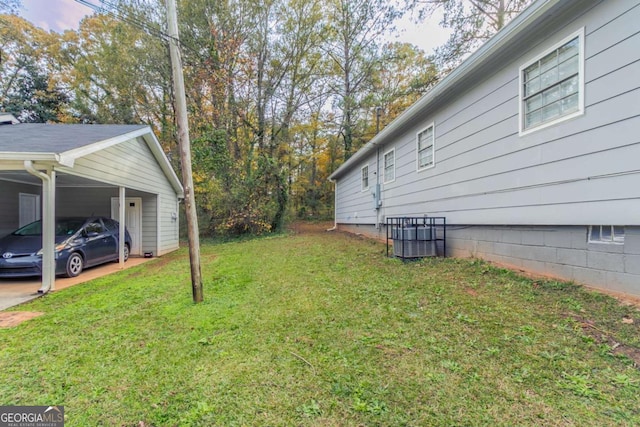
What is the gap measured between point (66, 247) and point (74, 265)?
1.48 ft

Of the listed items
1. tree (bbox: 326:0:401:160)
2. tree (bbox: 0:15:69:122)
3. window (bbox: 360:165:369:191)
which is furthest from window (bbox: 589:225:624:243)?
tree (bbox: 0:15:69:122)

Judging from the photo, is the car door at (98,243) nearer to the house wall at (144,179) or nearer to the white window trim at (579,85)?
the house wall at (144,179)

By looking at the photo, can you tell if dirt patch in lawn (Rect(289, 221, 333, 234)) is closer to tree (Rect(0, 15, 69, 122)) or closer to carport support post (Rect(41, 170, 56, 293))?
carport support post (Rect(41, 170, 56, 293))

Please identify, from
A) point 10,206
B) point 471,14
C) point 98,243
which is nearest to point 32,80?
point 10,206

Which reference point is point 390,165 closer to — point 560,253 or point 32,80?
point 560,253

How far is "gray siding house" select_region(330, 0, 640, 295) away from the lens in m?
2.89

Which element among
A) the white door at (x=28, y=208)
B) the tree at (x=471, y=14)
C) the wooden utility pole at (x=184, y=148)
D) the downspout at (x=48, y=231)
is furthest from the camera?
the tree at (x=471, y=14)

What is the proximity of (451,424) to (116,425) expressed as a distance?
1972mm

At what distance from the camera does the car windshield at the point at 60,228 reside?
19.7 feet

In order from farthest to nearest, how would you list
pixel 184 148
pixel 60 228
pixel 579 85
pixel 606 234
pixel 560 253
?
pixel 60 228, pixel 184 148, pixel 560 253, pixel 579 85, pixel 606 234

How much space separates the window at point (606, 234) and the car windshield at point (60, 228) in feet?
29.6

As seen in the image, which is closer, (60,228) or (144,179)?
(60,228)

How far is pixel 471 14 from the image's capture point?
10.1 meters

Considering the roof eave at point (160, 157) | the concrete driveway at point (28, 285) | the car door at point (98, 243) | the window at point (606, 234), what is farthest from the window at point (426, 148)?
the car door at point (98, 243)
